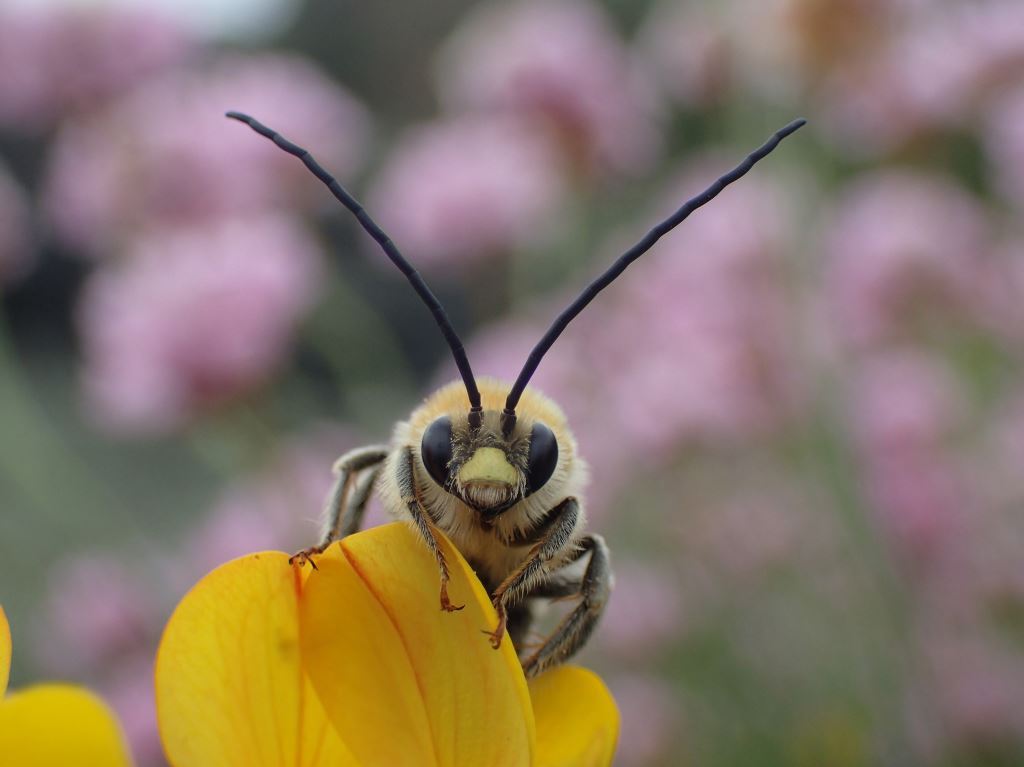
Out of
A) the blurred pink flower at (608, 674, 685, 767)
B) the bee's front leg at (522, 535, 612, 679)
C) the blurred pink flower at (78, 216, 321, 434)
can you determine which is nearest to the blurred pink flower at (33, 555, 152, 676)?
the blurred pink flower at (78, 216, 321, 434)

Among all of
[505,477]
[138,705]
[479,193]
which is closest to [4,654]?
[505,477]

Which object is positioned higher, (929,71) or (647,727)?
(929,71)

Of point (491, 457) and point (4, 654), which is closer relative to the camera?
point (4, 654)

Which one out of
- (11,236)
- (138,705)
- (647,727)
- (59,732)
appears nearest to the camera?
(59,732)

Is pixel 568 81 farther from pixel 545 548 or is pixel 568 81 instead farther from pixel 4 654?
pixel 4 654

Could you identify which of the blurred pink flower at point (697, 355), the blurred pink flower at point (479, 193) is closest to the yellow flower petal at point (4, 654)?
the blurred pink flower at point (697, 355)

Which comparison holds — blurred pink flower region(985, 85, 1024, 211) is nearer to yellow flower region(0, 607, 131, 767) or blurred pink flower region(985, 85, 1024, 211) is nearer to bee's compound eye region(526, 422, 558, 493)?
bee's compound eye region(526, 422, 558, 493)

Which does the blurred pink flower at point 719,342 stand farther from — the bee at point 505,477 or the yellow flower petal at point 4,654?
the yellow flower petal at point 4,654

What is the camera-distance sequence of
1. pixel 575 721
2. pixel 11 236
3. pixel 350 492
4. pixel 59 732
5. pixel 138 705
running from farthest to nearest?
pixel 11 236 < pixel 138 705 < pixel 350 492 < pixel 575 721 < pixel 59 732
